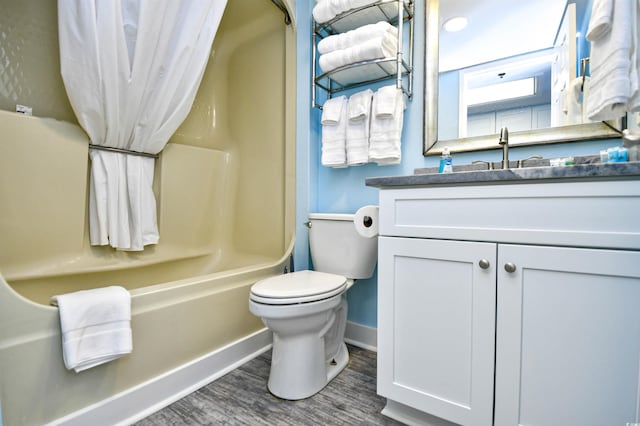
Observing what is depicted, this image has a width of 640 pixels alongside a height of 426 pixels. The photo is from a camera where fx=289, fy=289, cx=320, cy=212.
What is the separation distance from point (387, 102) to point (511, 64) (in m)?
0.55

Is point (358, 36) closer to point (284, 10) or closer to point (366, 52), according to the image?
point (366, 52)

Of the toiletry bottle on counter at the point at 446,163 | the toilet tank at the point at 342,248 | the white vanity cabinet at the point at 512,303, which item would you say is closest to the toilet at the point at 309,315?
the toilet tank at the point at 342,248

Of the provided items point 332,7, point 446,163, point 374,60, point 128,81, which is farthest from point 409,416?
point 332,7

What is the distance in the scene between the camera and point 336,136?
1607mm

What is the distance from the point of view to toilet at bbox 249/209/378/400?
1105 millimetres

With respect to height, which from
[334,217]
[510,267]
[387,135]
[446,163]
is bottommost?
[510,267]

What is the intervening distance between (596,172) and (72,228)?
6.36ft

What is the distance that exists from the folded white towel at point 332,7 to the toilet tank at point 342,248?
104 cm

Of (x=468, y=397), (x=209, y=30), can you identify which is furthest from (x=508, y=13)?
(x=468, y=397)

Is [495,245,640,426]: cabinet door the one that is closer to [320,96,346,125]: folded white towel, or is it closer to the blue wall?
the blue wall

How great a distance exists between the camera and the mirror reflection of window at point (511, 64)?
1.17m

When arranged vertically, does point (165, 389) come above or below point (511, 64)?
below

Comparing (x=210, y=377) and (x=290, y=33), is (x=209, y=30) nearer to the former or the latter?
(x=290, y=33)

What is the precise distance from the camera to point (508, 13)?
1.27 m
